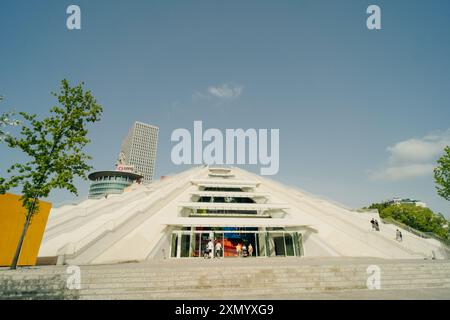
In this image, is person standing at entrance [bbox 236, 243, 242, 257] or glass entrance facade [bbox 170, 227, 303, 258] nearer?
glass entrance facade [bbox 170, 227, 303, 258]

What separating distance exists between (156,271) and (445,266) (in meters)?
14.0

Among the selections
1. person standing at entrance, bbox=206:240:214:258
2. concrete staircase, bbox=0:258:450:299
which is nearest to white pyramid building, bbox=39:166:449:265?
person standing at entrance, bbox=206:240:214:258

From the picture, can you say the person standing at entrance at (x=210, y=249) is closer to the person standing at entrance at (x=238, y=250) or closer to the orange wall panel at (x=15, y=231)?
the person standing at entrance at (x=238, y=250)

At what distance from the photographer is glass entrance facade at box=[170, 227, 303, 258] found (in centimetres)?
1803

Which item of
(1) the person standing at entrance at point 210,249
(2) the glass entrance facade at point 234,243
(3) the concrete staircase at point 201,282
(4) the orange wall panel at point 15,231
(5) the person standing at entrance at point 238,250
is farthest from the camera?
(5) the person standing at entrance at point 238,250

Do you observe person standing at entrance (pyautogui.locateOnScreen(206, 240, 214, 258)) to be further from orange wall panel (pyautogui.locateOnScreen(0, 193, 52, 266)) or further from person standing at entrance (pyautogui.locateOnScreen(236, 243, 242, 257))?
orange wall panel (pyautogui.locateOnScreen(0, 193, 52, 266))

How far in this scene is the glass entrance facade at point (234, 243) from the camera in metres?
18.0

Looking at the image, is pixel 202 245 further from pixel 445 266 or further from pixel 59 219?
pixel 445 266

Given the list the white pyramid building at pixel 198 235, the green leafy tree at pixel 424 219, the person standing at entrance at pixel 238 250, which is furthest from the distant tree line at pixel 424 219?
the person standing at entrance at pixel 238 250

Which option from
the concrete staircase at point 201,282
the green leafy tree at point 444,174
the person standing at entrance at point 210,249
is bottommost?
the concrete staircase at point 201,282

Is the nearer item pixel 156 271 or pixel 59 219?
pixel 156 271

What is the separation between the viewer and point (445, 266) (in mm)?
10977

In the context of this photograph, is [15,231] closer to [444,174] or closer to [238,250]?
[238,250]
